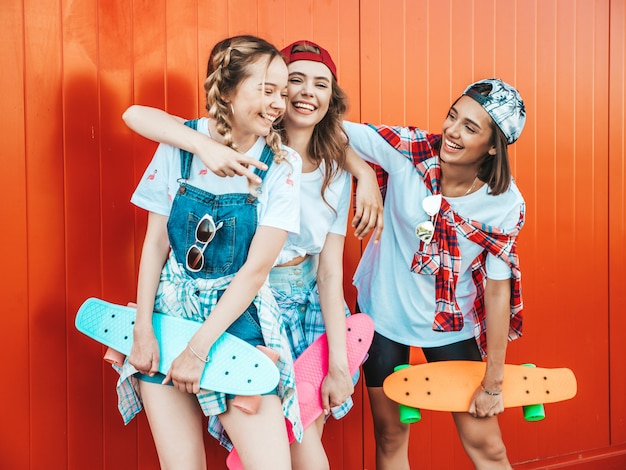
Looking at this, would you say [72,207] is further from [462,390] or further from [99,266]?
[462,390]

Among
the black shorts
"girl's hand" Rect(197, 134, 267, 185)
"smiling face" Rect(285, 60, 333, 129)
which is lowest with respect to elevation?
the black shorts

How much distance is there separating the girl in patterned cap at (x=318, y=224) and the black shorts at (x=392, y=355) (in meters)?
0.26

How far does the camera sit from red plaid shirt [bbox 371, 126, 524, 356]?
7.79ft

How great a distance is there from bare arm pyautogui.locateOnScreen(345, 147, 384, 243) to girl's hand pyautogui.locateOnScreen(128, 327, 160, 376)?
0.70m

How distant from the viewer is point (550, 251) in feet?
11.5

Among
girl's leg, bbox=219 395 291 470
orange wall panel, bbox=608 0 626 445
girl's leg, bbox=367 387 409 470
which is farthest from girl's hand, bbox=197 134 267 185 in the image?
orange wall panel, bbox=608 0 626 445

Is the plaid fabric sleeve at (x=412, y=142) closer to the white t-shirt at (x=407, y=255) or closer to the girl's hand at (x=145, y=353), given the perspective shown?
the white t-shirt at (x=407, y=255)

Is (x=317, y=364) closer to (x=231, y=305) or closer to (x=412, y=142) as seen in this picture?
(x=231, y=305)

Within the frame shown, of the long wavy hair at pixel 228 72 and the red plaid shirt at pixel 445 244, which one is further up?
the long wavy hair at pixel 228 72

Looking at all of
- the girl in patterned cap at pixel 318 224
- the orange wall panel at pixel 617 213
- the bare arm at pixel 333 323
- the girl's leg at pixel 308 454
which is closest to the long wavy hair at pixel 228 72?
the girl in patterned cap at pixel 318 224

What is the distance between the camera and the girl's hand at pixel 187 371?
181cm

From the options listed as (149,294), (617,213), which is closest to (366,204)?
(149,294)

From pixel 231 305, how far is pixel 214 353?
137 mm

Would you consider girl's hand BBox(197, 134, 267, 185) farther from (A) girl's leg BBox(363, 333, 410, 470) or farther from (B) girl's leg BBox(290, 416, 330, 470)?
(A) girl's leg BBox(363, 333, 410, 470)
